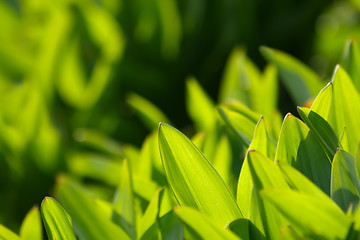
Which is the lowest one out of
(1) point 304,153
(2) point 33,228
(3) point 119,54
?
(2) point 33,228

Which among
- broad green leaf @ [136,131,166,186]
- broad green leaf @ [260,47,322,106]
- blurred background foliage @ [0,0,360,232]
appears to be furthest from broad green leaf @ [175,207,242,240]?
blurred background foliage @ [0,0,360,232]

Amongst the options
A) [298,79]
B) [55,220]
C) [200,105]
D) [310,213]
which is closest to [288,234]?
[310,213]

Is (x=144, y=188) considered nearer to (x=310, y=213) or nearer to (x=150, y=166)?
(x=150, y=166)

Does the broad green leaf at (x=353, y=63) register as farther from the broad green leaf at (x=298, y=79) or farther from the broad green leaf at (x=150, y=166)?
the broad green leaf at (x=150, y=166)

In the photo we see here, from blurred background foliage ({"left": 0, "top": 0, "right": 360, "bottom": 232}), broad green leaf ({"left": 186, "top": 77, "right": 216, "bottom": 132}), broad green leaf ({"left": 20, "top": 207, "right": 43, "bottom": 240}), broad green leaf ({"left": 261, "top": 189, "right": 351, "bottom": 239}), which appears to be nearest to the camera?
broad green leaf ({"left": 261, "top": 189, "right": 351, "bottom": 239})

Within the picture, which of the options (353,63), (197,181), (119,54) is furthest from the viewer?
(119,54)

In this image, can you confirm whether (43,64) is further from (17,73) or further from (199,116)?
(199,116)

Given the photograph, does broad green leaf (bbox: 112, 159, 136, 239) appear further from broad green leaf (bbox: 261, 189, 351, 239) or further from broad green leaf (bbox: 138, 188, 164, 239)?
broad green leaf (bbox: 261, 189, 351, 239)
